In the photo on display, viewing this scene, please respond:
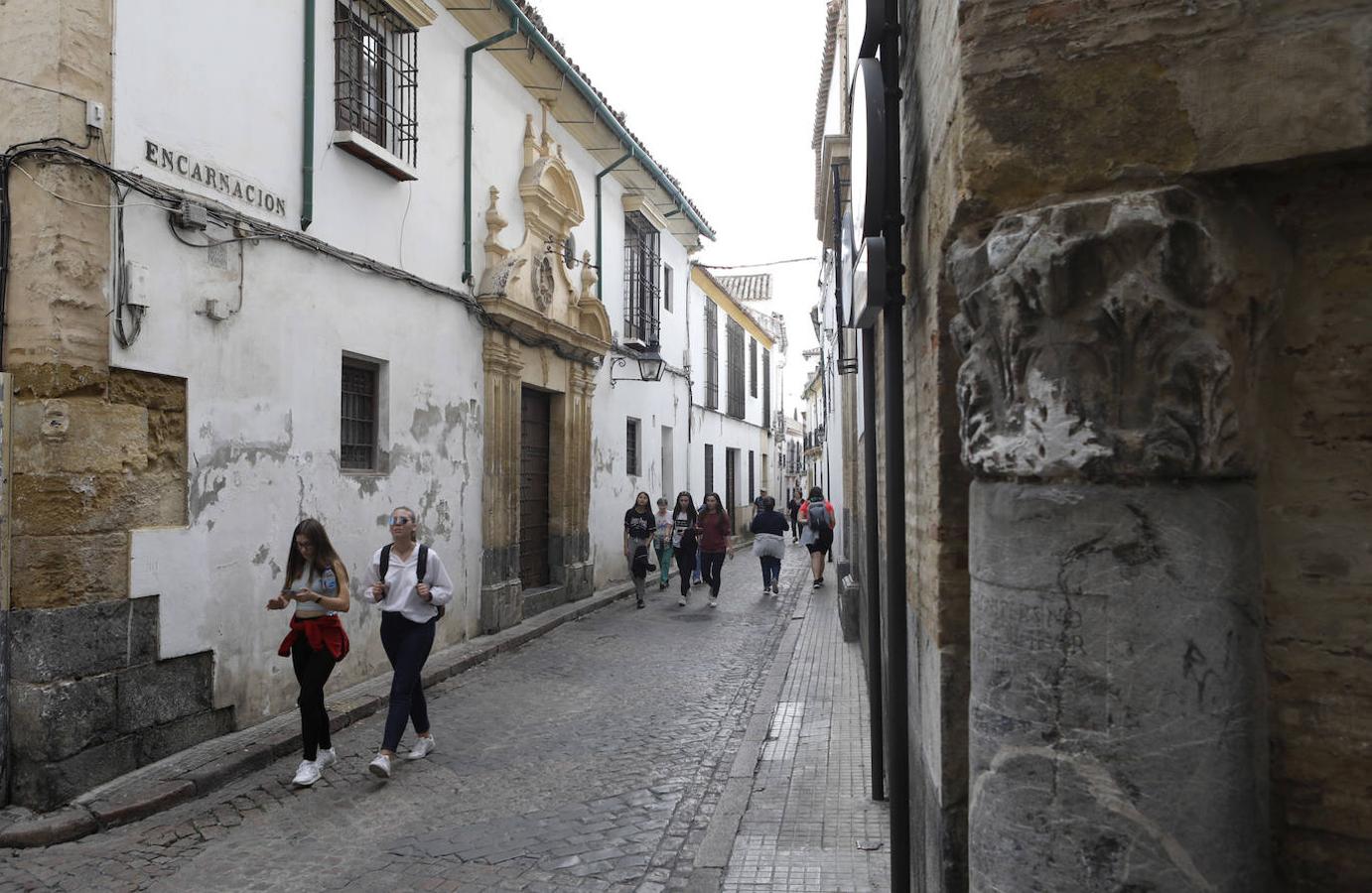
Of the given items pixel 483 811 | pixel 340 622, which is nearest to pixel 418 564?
pixel 340 622

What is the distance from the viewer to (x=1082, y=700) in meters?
2.04

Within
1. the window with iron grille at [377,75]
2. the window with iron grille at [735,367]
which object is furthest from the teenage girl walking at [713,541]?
the window with iron grille at [735,367]

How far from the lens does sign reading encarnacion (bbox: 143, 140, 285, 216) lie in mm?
5793

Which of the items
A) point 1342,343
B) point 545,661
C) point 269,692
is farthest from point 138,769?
point 1342,343

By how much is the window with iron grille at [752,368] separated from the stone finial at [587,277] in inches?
543

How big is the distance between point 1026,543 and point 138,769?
550 centimetres

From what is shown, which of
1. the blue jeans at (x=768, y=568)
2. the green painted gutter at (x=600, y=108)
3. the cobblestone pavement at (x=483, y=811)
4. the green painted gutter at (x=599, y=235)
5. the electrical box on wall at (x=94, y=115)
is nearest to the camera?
the cobblestone pavement at (x=483, y=811)

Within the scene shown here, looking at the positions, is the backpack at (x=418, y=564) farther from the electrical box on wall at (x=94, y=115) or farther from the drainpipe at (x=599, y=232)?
the drainpipe at (x=599, y=232)

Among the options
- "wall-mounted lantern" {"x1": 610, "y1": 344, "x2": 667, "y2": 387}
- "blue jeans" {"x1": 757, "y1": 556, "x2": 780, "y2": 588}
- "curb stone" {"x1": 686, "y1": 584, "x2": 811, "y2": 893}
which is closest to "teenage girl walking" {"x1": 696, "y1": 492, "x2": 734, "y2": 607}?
"blue jeans" {"x1": 757, "y1": 556, "x2": 780, "y2": 588}

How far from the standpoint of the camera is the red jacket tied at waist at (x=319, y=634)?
550cm

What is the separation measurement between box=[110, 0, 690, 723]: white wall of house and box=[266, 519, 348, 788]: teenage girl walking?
0.90 m

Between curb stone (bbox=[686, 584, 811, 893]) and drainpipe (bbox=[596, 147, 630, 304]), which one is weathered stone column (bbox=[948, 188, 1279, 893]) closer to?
Answer: curb stone (bbox=[686, 584, 811, 893])

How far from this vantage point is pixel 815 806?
506cm

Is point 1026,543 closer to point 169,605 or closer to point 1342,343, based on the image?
point 1342,343
